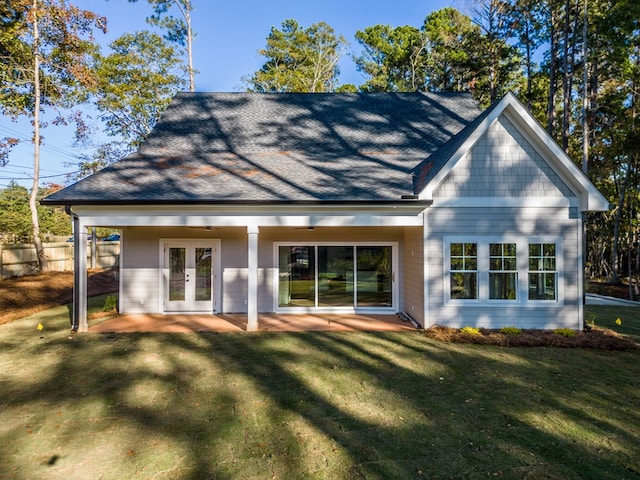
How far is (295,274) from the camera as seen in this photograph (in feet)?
36.8

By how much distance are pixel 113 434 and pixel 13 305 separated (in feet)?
35.2

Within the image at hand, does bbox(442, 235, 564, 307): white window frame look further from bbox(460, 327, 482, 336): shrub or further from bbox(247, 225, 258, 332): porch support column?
bbox(247, 225, 258, 332): porch support column

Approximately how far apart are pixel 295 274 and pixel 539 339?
6418 mm

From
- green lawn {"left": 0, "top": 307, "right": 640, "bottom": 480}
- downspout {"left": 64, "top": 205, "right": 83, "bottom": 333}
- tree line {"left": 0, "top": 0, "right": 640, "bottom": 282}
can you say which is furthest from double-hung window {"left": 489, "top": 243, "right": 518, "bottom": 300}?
downspout {"left": 64, "top": 205, "right": 83, "bottom": 333}

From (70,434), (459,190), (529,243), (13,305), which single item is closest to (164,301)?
(13,305)

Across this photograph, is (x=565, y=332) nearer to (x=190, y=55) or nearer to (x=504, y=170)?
(x=504, y=170)

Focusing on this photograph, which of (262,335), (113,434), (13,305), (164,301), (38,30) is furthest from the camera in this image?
(38,30)

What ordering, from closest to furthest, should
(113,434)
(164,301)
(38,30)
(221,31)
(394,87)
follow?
1. (113,434)
2. (164,301)
3. (38,30)
4. (221,31)
5. (394,87)

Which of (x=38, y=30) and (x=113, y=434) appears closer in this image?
(x=113, y=434)

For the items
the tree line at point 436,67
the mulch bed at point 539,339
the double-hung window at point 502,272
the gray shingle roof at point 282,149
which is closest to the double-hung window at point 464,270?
the double-hung window at point 502,272

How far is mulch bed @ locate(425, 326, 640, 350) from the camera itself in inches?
307

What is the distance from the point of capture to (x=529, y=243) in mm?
8852

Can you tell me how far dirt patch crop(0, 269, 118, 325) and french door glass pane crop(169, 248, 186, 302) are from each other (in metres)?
4.27

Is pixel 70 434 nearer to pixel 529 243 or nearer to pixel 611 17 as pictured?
pixel 529 243
